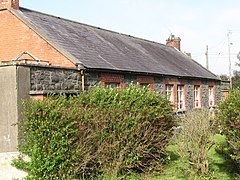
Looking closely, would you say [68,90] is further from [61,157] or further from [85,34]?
[85,34]

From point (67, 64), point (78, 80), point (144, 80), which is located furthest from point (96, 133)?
point (144, 80)

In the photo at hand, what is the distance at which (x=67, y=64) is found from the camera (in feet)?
47.1

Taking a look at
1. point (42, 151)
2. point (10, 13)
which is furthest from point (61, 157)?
point (10, 13)

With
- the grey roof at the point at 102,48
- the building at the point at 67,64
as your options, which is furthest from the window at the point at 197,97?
the grey roof at the point at 102,48

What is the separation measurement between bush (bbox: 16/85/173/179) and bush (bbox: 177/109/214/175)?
2.66 feet

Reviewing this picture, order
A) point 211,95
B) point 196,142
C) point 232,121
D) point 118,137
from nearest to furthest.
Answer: point 232,121, point 118,137, point 196,142, point 211,95

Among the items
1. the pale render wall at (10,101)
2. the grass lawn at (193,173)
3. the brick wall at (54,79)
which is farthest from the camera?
the brick wall at (54,79)

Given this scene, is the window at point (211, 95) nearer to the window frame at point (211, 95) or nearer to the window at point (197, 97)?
the window frame at point (211, 95)

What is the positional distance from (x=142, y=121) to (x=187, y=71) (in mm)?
15308

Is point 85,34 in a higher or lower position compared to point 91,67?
higher

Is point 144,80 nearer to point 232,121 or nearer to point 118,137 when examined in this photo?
point 118,137

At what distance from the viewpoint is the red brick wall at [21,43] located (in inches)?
584

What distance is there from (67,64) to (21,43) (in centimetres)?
278

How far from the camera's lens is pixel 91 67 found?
14258mm
